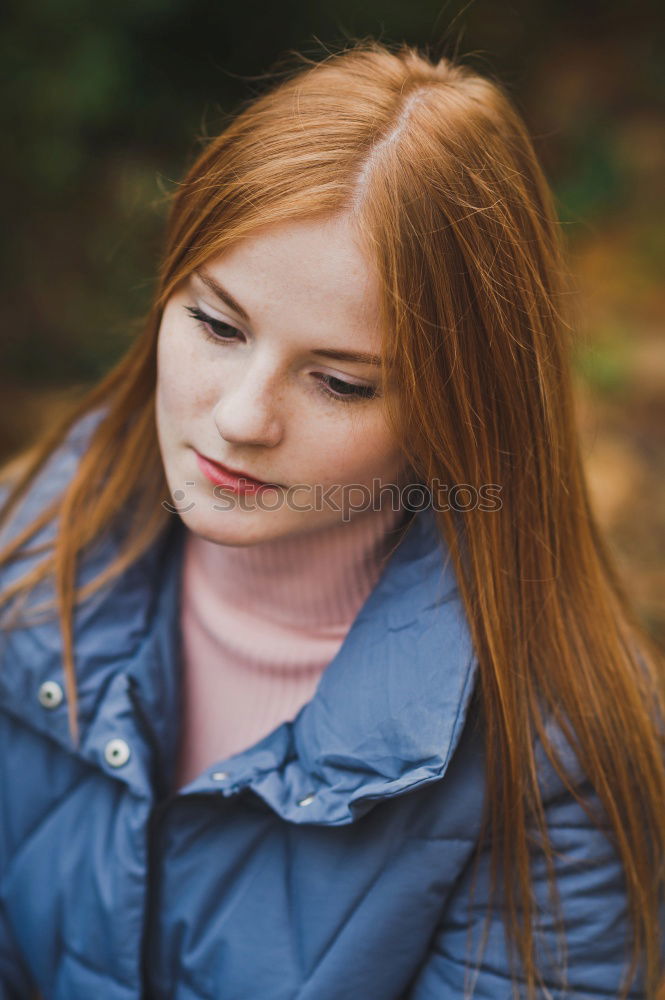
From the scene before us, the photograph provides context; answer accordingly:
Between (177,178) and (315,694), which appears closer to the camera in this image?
(315,694)

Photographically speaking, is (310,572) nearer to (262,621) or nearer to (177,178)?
(262,621)

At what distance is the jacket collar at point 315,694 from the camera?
1347 mm

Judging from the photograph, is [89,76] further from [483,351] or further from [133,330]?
[483,351]

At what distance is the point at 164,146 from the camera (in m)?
3.98

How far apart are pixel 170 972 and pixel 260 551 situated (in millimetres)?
745

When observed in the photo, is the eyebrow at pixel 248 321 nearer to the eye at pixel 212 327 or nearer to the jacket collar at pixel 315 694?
the eye at pixel 212 327

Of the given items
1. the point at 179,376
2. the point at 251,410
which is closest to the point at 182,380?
the point at 179,376

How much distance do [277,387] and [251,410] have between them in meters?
0.05

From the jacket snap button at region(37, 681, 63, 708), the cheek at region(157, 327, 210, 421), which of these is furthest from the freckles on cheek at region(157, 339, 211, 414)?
the jacket snap button at region(37, 681, 63, 708)

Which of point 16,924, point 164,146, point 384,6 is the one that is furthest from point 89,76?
point 16,924

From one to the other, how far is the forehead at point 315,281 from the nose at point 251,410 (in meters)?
0.08

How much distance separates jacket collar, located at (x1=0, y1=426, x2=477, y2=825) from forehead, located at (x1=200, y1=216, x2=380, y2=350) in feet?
1.32

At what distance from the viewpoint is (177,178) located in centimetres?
309

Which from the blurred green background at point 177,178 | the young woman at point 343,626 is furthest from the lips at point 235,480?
the blurred green background at point 177,178
